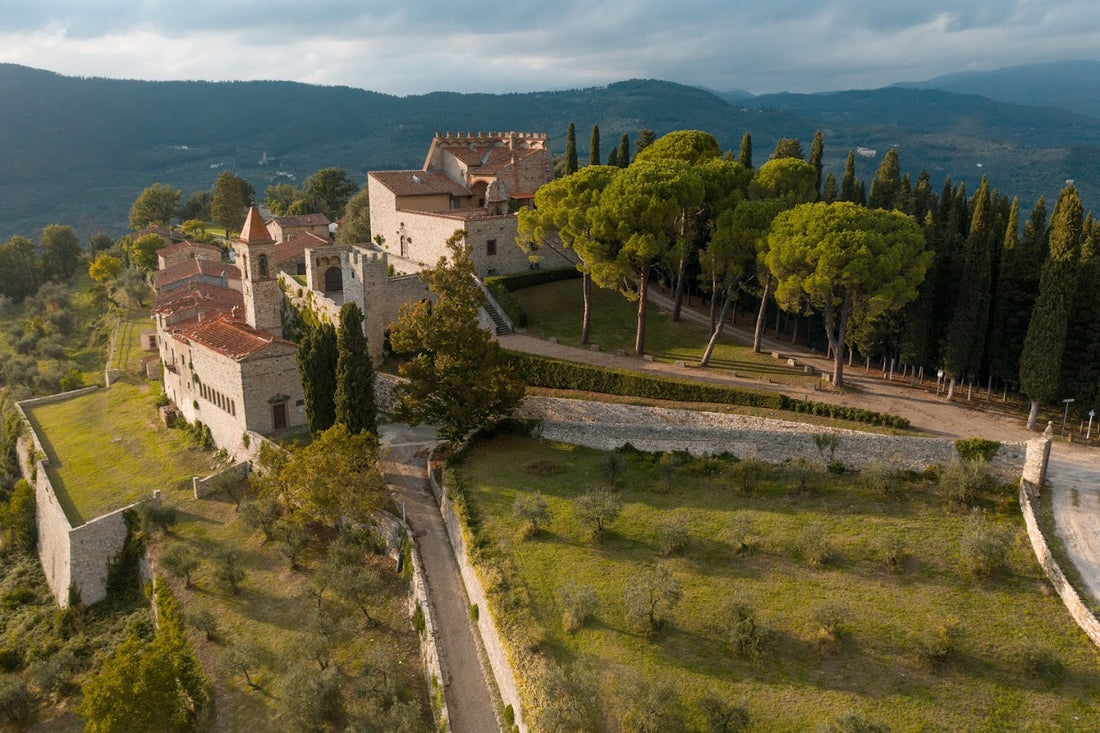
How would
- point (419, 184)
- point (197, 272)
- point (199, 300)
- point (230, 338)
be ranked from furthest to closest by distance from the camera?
point (197, 272) < point (419, 184) < point (199, 300) < point (230, 338)

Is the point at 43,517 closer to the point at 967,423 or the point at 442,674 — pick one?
the point at 442,674

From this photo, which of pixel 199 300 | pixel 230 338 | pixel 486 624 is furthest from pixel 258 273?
pixel 486 624

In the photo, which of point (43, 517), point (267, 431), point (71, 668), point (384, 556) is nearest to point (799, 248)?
point (384, 556)

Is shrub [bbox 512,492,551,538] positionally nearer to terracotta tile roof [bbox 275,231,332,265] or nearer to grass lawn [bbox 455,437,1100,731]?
grass lawn [bbox 455,437,1100,731]

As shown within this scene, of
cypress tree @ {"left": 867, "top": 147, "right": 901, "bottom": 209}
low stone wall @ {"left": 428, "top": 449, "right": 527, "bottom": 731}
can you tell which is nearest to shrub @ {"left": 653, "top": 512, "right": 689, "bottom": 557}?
low stone wall @ {"left": 428, "top": 449, "right": 527, "bottom": 731}

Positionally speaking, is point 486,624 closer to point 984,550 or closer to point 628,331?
point 984,550

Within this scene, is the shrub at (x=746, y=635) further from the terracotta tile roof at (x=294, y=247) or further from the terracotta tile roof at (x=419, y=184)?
the terracotta tile roof at (x=294, y=247)
